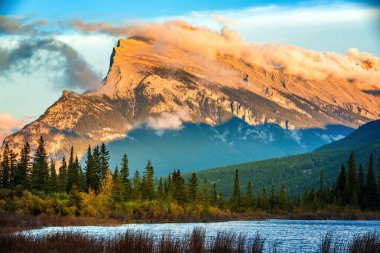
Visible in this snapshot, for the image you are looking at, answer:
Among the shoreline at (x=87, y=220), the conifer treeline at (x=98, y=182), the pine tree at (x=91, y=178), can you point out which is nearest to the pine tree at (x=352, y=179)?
the conifer treeline at (x=98, y=182)

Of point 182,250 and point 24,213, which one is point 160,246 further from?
point 24,213

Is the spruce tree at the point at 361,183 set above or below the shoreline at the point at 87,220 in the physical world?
above

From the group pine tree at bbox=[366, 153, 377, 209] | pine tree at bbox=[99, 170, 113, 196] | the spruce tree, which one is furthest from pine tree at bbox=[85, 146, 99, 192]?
pine tree at bbox=[366, 153, 377, 209]

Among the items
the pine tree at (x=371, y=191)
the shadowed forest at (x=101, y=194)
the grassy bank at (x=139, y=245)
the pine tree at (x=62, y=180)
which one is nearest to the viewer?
the grassy bank at (x=139, y=245)

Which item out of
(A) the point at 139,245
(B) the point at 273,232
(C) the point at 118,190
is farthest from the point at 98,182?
(A) the point at 139,245

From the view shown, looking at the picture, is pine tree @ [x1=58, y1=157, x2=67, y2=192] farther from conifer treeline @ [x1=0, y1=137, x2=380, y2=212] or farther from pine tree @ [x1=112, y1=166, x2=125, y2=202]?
pine tree @ [x1=112, y1=166, x2=125, y2=202]

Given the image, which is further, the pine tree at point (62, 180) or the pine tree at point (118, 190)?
the pine tree at point (118, 190)

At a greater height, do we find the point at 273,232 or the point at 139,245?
the point at 273,232

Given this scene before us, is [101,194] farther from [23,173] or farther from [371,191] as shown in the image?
[371,191]

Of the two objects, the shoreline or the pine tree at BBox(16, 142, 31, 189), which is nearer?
the shoreline

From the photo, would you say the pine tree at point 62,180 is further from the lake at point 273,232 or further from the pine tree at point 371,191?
the pine tree at point 371,191

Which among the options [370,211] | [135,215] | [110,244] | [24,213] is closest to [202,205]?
[135,215]

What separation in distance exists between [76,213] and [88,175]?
38774mm

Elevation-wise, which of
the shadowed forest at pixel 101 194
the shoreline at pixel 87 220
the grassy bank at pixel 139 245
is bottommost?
the grassy bank at pixel 139 245
